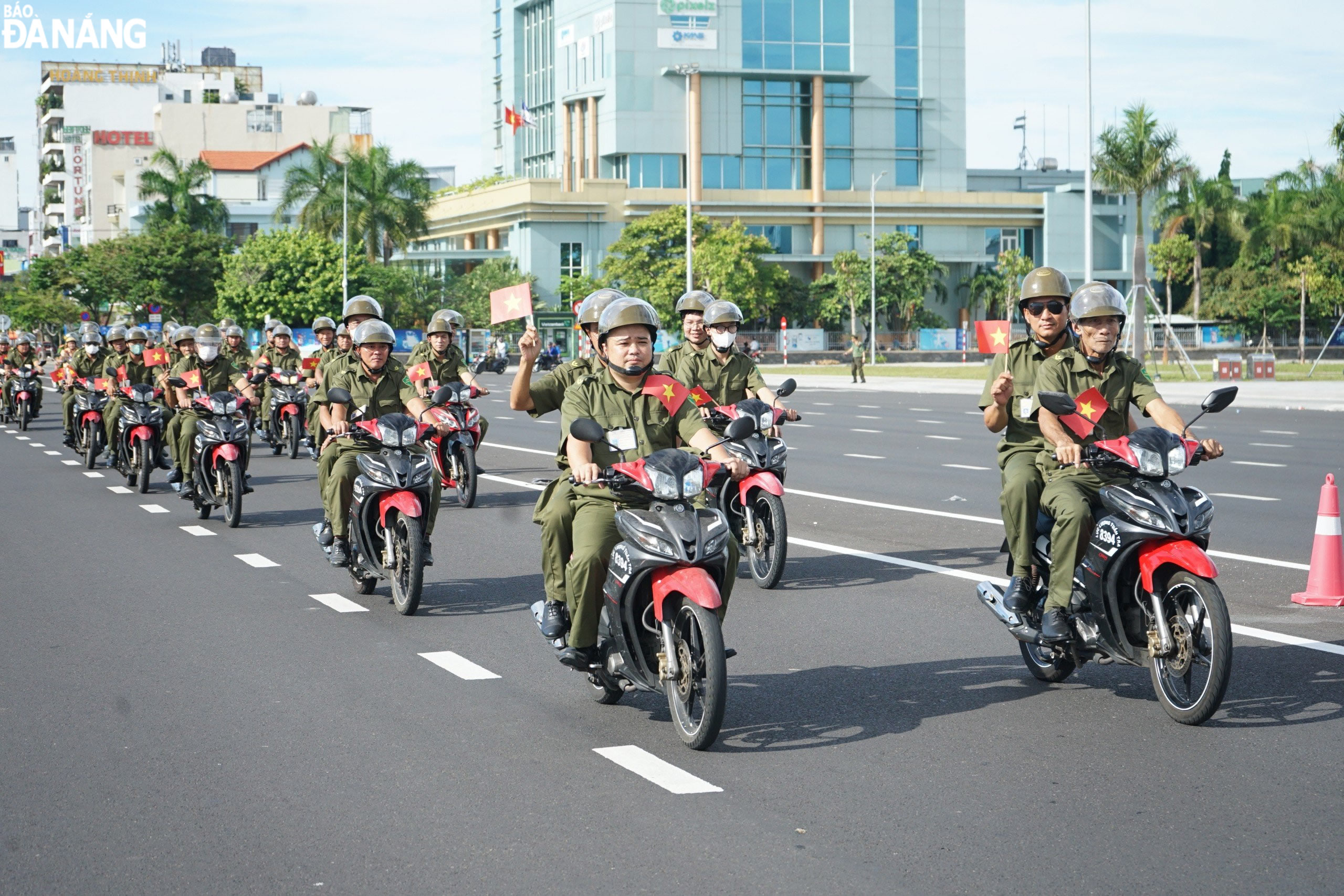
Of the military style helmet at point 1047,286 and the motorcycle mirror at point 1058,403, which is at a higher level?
the military style helmet at point 1047,286

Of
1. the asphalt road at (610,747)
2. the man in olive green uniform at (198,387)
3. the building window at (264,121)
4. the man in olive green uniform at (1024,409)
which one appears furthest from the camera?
the building window at (264,121)

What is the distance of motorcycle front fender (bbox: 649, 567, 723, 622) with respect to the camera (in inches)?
235

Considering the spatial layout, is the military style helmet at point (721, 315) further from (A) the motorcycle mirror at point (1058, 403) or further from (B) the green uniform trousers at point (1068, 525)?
(A) the motorcycle mirror at point (1058, 403)

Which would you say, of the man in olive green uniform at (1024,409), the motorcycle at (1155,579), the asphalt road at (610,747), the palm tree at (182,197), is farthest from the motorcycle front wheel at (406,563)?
the palm tree at (182,197)

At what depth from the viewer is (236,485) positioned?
45.7 feet

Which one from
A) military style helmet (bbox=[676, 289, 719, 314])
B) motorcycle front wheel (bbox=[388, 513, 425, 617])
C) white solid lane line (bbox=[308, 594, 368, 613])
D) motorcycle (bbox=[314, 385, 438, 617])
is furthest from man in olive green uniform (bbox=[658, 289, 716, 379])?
white solid lane line (bbox=[308, 594, 368, 613])

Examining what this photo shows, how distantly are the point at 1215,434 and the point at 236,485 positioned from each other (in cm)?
1577

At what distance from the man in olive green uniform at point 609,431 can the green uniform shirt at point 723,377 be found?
471 centimetres

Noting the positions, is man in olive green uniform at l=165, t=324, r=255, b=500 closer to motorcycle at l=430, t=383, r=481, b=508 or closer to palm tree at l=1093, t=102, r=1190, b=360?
motorcycle at l=430, t=383, r=481, b=508

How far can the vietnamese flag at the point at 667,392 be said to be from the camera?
684 centimetres

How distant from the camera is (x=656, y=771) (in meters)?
5.91

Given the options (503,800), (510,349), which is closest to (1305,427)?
(503,800)

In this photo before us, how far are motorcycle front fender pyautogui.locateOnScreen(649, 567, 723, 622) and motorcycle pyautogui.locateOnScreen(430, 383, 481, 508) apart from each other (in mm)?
9379

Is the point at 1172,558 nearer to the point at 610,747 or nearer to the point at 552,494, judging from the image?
the point at 610,747
